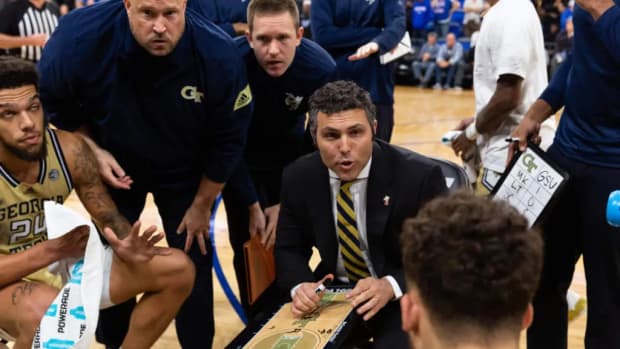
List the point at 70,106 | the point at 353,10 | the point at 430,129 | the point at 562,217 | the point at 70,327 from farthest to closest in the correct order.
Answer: the point at 430,129 → the point at 353,10 → the point at 70,106 → the point at 562,217 → the point at 70,327

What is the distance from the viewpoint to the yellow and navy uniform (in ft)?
9.71

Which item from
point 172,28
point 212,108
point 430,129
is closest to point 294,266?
point 212,108

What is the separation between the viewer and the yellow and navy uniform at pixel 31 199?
9.71ft

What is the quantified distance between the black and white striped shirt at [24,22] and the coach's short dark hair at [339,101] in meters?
4.58

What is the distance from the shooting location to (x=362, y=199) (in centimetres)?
317

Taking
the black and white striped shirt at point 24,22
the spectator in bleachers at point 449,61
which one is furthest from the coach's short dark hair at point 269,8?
the spectator in bleachers at point 449,61

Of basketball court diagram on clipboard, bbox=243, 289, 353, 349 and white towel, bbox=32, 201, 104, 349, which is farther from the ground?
white towel, bbox=32, 201, 104, 349

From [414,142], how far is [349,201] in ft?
18.8

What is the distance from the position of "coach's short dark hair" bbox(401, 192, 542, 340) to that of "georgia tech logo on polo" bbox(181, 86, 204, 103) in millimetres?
1745

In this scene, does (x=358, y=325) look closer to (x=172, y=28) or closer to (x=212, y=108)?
(x=212, y=108)

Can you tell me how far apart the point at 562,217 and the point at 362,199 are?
0.75 m

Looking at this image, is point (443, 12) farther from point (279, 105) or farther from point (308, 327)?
point (308, 327)

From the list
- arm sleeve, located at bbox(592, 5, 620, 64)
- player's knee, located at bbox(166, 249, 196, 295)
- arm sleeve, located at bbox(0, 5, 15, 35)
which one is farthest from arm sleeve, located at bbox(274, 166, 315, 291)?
arm sleeve, located at bbox(0, 5, 15, 35)

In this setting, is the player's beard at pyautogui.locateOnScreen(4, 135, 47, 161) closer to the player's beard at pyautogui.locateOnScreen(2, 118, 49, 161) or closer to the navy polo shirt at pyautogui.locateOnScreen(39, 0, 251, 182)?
the player's beard at pyautogui.locateOnScreen(2, 118, 49, 161)
